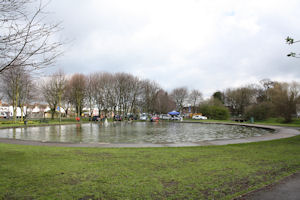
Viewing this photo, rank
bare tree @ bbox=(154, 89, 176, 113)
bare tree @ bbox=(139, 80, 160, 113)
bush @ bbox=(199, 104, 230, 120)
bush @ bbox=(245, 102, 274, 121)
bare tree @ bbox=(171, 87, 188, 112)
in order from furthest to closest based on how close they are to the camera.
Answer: bare tree @ bbox=(171, 87, 188, 112) → bare tree @ bbox=(154, 89, 176, 113) → bare tree @ bbox=(139, 80, 160, 113) → bush @ bbox=(199, 104, 230, 120) → bush @ bbox=(245, 102, 274, 121)

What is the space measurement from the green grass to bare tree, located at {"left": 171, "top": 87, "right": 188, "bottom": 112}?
80.2m

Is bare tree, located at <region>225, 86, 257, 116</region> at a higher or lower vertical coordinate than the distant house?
higher

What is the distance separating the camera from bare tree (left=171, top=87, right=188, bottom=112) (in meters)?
88.1

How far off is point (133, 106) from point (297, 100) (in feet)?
142

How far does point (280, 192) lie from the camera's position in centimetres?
475

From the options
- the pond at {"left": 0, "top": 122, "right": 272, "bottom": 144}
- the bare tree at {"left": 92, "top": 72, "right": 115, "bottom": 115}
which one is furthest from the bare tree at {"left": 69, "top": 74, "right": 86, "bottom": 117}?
the pond at {"left": 0, "top": 122, "right": 272, "bottom": 144}

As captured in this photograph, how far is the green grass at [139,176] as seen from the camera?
461 cm

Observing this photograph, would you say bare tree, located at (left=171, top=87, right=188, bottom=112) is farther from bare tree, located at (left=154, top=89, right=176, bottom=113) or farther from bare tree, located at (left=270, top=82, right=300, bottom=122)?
bare tree, located at (left=270, top=82, right=300, bottom=122)

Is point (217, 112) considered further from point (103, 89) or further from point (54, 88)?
point (54, 88)

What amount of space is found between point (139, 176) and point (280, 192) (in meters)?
3.38

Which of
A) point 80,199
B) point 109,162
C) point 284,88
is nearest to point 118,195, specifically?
point 80,199

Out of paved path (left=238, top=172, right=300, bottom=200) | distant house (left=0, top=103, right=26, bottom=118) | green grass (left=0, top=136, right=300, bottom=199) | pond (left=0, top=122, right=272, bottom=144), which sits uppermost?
distant house (left=0, top=103, right=26, bottom=118)

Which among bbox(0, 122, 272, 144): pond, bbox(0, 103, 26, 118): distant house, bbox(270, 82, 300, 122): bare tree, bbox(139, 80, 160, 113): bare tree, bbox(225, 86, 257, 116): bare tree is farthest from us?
bbox(225, 86, 257, 116): bare tree

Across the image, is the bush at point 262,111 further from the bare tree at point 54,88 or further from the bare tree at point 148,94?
the bare tree at point 54,88
